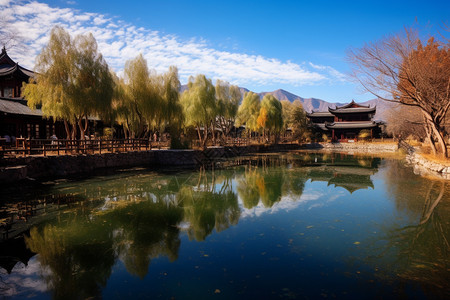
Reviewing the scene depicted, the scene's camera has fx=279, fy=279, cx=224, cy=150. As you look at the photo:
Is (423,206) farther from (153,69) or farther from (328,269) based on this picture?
(153,69)

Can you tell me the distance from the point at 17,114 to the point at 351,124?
50303mm

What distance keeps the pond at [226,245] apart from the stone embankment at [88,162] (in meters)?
2.37

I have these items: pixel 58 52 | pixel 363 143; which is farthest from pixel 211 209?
pixel 363 143

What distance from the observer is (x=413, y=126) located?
36.1 m

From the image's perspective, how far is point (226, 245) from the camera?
20.6 ft

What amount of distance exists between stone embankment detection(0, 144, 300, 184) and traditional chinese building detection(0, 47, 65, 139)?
609 cm

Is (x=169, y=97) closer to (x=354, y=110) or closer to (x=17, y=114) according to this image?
(x=17, y=114)

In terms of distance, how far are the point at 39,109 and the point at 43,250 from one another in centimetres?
1974

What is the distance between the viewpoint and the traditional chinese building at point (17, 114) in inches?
774

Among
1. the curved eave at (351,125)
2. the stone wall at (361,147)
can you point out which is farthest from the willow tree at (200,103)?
the curved eave at (351,125)

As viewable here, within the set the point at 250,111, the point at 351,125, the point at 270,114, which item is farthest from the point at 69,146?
the point at 351,125

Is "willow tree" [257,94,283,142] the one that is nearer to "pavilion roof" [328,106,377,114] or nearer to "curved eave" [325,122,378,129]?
"curved eave" [325,122,378,129]

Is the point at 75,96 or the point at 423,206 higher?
the point at 75,96

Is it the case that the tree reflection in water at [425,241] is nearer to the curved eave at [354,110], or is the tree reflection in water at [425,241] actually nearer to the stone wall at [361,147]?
the stone wall at [361,147]
